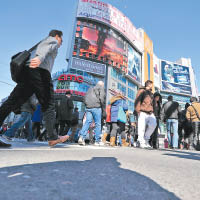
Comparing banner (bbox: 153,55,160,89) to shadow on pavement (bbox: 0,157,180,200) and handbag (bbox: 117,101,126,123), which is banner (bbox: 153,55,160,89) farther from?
shadow on pavement (bbox: 0,157,180,200)

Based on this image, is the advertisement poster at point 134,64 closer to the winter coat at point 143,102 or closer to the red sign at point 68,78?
the red sign at point 68,78

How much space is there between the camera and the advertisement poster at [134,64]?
47.9 meters

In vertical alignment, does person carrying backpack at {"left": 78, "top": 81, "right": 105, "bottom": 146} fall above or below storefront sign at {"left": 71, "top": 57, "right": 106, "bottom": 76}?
below

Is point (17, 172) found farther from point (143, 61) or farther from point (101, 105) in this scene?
point (143, 61)

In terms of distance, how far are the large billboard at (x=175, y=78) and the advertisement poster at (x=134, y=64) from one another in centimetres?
1574

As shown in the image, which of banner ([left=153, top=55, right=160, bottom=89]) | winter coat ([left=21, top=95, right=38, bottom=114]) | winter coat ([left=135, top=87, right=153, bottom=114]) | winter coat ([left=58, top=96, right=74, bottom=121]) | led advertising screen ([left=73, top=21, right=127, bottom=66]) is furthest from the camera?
banner ([left=153, top=55, right=160, bottom=89])

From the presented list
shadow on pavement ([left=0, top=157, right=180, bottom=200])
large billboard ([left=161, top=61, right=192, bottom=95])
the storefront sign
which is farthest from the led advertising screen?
shadow on pavement ([left=0, top=157, right=180, bottom=200])

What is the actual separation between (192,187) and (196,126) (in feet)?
18.6

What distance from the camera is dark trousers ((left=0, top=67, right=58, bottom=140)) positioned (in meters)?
2.29

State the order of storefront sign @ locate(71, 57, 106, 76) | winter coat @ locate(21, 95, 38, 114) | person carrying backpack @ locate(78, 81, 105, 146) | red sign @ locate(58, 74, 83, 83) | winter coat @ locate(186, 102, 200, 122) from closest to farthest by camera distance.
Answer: winter coat @ locate(21, 95, 38, 114) → person carrying backpack @ locate(78, 81, 105, 146) → winter coat @ locate(186, 102, 200, 122) → red sign @ locate(58, 74, 83, 83) → storefront sign @ locate(71, 57, 106, 76)

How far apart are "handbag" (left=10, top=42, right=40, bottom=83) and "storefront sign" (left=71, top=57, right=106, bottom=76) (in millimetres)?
35079

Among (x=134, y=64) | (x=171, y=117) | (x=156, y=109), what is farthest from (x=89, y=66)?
(x=156, y=109)

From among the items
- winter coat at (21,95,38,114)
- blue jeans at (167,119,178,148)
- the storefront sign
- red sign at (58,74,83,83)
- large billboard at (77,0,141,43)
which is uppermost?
large billboard at (77,0,141,43)

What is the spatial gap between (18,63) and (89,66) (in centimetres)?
3705
